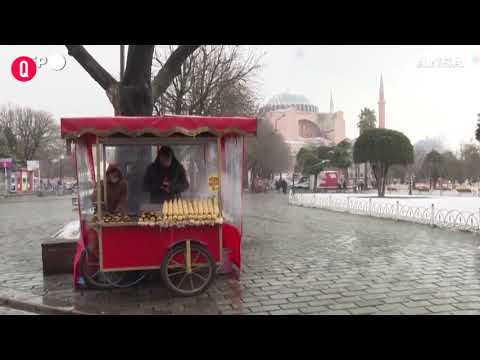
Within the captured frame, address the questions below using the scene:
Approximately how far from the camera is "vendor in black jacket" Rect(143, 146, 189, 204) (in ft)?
22.3

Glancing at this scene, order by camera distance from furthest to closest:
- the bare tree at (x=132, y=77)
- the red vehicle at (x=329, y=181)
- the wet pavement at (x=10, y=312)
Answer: the red vehicle at (x=329, y=181), the bare tree at (x=132, y=77), the wet pavement at (x=10, y=312)

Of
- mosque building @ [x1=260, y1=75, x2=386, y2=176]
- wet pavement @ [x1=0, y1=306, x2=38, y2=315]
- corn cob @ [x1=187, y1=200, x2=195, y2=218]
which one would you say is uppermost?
mosque building @ [x1=260, y1=75, x2=386, y2=176]

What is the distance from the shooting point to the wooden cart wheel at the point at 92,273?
6391 millimetres

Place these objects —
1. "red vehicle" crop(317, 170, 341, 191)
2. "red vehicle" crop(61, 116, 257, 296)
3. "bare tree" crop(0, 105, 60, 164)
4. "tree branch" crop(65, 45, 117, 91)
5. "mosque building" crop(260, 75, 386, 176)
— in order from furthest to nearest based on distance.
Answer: "mosque building" crop(260, 75, 386, 176) < "bare tree" crop(0, 105, 60, 164) < "red vehicle" crop(317, 170, 341, 191) < "tree branch" crop(65, 45, 117, 91) < "red vehicle" crop(61, 116, 257, 296)

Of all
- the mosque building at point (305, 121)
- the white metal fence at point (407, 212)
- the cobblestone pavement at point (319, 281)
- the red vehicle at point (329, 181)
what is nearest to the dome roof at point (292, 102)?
the mosque building at point (305, 121)

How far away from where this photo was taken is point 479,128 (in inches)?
445

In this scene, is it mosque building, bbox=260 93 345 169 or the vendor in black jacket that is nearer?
the vendor in black jacket

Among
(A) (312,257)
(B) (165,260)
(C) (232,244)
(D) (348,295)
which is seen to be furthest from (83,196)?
(A) (312,257)

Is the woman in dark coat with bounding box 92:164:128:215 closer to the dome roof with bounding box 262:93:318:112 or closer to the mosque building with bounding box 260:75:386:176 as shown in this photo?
the mosque building with bounding box 260:75:386:176

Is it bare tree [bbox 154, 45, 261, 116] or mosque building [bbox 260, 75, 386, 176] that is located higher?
mosque building [bbox 260, 75, 386, 176]

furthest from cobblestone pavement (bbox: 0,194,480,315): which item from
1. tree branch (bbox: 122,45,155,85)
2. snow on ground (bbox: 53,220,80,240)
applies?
tree branch (bbox: 122,45,155,85)

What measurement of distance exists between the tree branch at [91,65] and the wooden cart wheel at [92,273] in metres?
4.38

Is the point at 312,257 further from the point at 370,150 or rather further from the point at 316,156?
the point at 316,156

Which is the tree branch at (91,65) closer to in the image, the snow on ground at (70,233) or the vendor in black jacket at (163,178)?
the snow on ground at (70,233)
